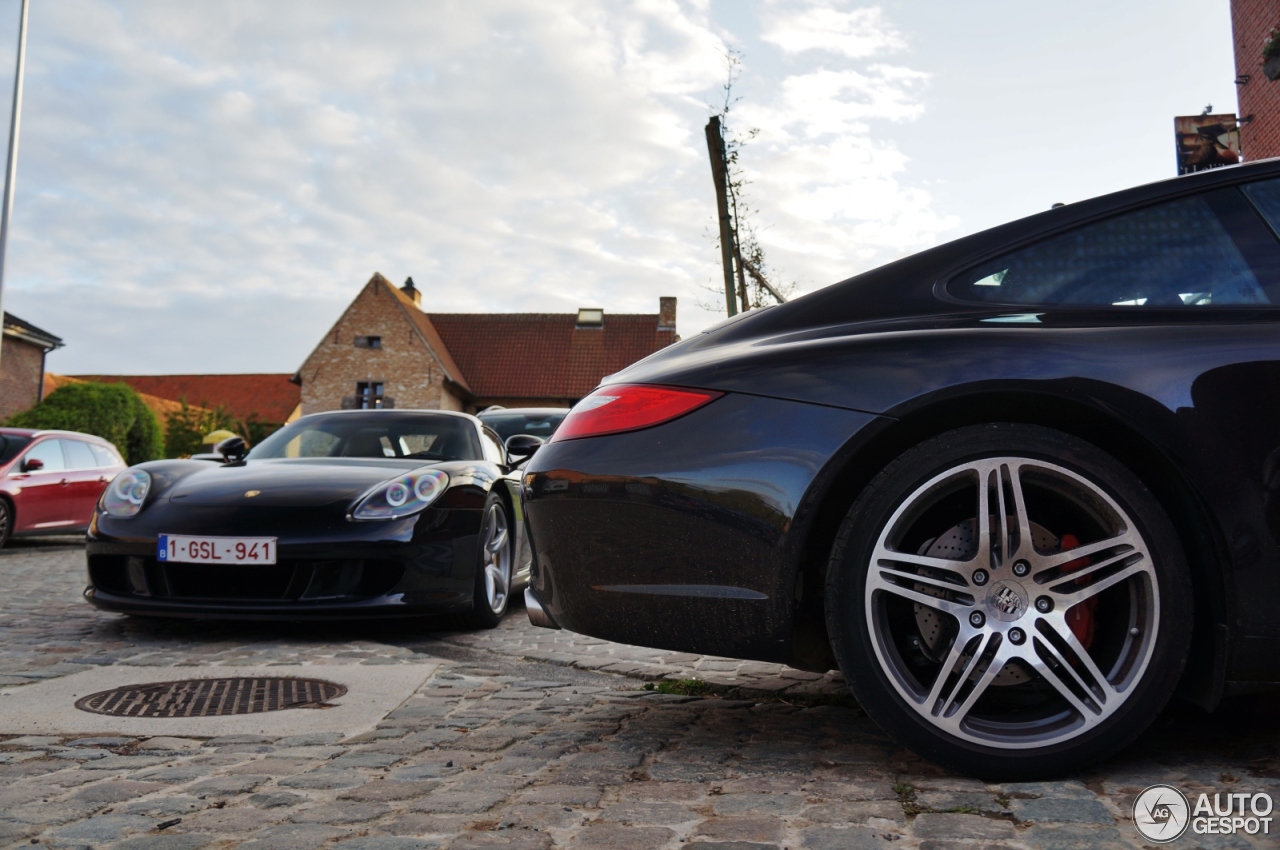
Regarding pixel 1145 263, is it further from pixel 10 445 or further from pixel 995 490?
pixel 10 445

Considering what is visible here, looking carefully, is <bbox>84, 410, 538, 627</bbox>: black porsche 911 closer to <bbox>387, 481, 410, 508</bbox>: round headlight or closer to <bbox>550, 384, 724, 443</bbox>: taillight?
<bbox>387, 481, 410, 508</bbox>: round headlight

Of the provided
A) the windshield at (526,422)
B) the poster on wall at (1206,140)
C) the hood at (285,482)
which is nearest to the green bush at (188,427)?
the windshield at (526,422)

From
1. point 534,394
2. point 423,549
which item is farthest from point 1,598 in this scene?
point 534,394

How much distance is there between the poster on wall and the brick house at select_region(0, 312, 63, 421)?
32.2 meters

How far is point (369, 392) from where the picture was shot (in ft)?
152

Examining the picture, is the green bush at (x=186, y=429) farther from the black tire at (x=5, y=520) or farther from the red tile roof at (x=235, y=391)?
the black tire at (x=5, y=520)

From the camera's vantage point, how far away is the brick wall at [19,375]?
1335 inches

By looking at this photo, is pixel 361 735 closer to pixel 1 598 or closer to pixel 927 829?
pixel 927 829

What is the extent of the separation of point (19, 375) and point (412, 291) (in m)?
23.0

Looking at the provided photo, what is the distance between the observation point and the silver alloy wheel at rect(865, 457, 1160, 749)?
7.73ft

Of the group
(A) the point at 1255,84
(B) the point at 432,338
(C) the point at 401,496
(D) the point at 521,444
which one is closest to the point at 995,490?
(C) the point at 401,496

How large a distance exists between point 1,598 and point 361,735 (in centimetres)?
518

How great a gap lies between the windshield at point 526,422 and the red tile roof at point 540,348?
3531 centimetres

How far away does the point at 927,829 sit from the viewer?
6.72 ft
